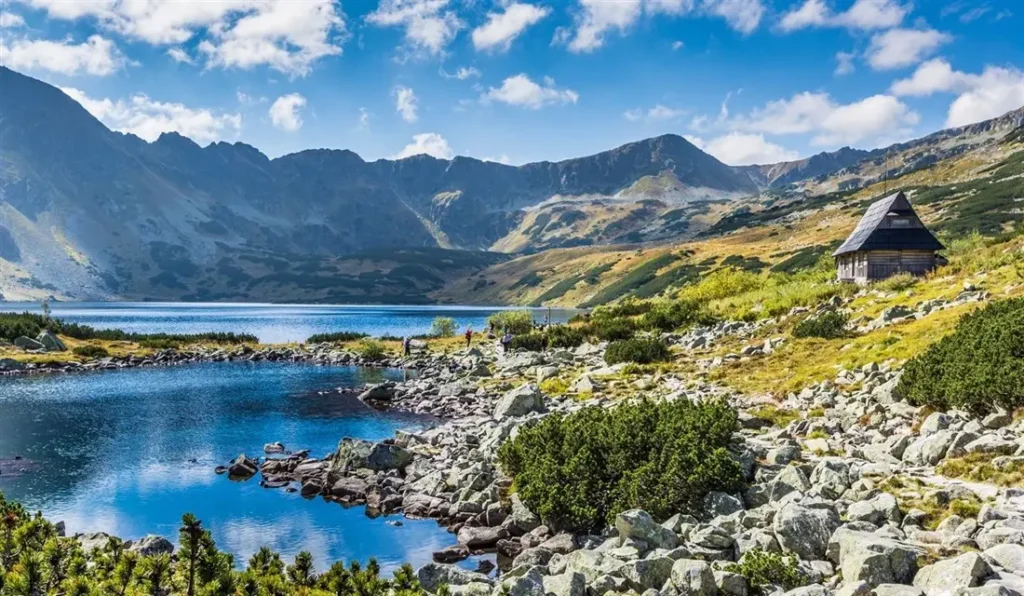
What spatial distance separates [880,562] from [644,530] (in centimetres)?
477

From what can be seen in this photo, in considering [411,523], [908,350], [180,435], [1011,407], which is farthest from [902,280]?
[180,435]

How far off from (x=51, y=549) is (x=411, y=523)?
40.1ft

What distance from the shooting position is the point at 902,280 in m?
40.9

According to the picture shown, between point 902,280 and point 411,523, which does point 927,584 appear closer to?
point 411,523

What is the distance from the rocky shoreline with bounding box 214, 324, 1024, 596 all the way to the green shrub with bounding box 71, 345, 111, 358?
161 feet

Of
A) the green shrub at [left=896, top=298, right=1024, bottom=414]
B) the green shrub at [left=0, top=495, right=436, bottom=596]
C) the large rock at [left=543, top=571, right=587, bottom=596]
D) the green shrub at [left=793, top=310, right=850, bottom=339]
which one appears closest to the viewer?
the green shrub at [left=0, top=495, right=436, bottom=596]

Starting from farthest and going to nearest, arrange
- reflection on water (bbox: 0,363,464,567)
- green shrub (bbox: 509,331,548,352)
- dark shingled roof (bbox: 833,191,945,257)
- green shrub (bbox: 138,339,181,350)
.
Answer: green shrub (bbox: 138,339,181,350), green shrub (bbox: 509,331,548,352), dark shingled roof (bbox: 833,191,945,257), reflection on water (bbox: 0,363,464,567)

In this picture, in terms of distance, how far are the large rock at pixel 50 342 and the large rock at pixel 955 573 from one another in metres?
77.0

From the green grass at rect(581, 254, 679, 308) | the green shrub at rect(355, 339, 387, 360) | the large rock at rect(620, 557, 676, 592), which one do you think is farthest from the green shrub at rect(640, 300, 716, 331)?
the green grass at rect(581, 254, 679, 308)

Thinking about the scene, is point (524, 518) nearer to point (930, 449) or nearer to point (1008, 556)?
point (930, 449)

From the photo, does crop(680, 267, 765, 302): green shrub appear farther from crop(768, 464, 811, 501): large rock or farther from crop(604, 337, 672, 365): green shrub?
crop(768, 464, 811, 501): large rock

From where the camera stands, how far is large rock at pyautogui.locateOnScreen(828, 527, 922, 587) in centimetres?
1011

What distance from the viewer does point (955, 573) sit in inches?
367

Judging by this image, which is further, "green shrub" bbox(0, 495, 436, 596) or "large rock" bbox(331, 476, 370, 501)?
"large rock" bbox(331, 476, 370, 501)
